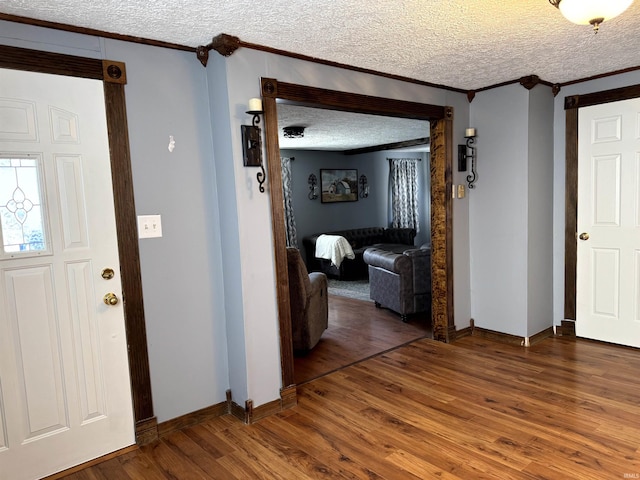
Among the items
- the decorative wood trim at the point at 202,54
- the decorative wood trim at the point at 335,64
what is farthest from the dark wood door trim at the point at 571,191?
the decorative wood trim at the point at 202,54

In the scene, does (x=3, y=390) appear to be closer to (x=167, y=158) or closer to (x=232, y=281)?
(x=232, y=281)

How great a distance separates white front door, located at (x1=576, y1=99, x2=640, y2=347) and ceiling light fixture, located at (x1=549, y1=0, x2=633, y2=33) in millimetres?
2326

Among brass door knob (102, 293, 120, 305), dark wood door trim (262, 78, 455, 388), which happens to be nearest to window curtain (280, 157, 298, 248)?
dark wood door trim (262, 78, 455, 388)

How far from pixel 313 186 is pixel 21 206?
618 cm

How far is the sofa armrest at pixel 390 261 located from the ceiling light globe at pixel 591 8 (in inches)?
127

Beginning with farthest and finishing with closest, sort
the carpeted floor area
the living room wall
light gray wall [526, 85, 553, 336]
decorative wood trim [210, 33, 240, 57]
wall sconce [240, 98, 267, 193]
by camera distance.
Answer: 1. the living room wall
2. the carpeted floor area
3. light gray wall [526, 85, 553, 336]
4. wall sconce [240, 98, 267, 193]
5. decorative wood trim [210, 33, 240, 57]

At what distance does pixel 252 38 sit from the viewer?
249cm

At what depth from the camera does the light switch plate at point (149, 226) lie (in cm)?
249

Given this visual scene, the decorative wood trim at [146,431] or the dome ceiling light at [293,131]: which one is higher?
the dome ceiling light at [293,131]

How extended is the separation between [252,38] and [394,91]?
4.49 ft

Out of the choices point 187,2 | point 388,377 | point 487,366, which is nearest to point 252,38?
point 187,2

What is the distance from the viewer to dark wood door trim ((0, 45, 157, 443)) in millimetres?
2285

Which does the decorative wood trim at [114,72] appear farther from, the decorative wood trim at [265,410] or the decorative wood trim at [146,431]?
the decorative wood trim at [265,410]

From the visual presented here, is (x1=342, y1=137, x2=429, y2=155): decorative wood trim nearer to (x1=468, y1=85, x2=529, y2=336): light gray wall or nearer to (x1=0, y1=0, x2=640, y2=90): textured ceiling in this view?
(x1=468, y1=85, x2=529, y2=336): light gray wall
